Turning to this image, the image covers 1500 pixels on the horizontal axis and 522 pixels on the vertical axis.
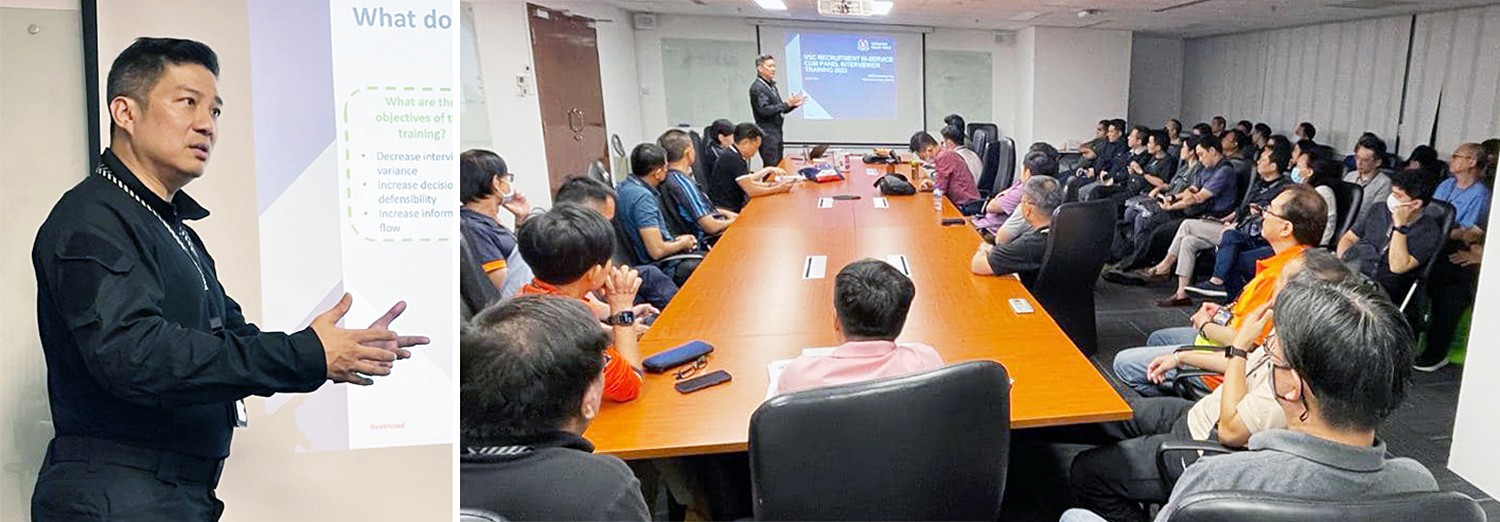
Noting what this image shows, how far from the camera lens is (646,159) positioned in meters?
4.40

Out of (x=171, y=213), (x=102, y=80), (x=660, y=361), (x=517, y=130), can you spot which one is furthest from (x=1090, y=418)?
(x=517, y=130)

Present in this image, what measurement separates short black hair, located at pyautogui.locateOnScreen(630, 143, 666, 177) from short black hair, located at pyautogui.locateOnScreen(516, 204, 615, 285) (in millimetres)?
2196

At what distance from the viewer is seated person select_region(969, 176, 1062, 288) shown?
10.1 ft

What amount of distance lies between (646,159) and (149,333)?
345 cm

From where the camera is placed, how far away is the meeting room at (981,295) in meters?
1.32

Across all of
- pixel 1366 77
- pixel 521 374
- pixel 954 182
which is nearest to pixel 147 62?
pixel 521 374

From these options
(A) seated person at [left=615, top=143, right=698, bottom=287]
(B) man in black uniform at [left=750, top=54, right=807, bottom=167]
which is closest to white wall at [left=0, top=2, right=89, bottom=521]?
(A) seated person at [left=615, top=143, right=698, bottom=287]

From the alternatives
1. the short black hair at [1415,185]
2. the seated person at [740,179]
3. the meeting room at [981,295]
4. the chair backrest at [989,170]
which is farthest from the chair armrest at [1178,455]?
the chair backrest at [989,170]

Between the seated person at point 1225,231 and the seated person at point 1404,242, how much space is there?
43.8 inches

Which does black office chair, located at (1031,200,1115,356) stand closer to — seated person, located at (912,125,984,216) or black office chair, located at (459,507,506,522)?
seated person, located at (912,125,984,216)

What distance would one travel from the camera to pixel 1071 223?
333cm

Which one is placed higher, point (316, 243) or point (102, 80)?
point (102, 80)

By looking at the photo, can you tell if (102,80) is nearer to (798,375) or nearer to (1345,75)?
(798,375)

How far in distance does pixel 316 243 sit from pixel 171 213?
6.8 inches
